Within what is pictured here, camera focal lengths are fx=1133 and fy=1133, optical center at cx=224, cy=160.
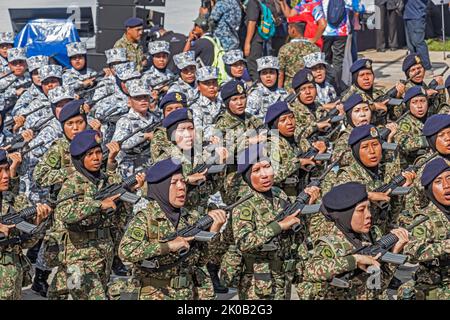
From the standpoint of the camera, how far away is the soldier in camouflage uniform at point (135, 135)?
12.1 meters

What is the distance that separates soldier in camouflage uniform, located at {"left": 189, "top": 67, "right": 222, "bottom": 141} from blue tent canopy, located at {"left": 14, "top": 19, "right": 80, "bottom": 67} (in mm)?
6460

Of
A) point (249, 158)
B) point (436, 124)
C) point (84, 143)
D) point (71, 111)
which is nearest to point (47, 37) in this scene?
point (71, 111)

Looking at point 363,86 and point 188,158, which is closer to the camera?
point 188,158

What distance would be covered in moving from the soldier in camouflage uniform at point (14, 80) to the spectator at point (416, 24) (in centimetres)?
639

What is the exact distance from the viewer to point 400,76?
1991 cm

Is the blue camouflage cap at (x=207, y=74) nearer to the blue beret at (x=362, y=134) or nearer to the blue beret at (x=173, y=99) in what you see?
the blue beret at (x=173, y=99)

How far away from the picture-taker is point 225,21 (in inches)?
685

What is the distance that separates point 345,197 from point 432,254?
31.4 inches

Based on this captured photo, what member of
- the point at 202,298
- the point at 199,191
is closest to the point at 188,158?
the point at 199,191
